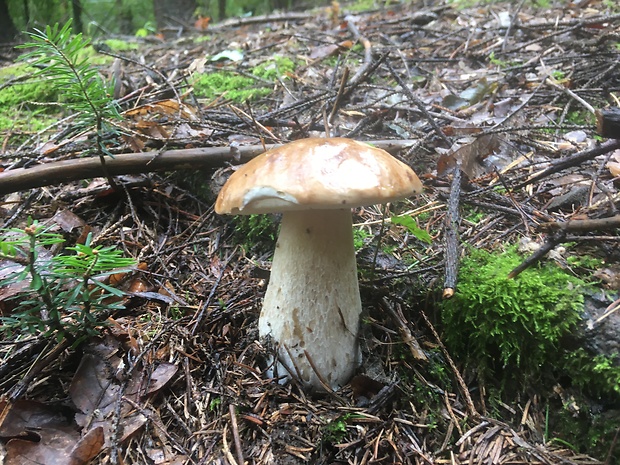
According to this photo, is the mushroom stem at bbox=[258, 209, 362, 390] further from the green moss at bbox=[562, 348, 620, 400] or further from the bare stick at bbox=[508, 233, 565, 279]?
the green moss at bbox=[562, 348, 620, 400]

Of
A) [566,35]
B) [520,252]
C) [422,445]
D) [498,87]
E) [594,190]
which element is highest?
[566,35]

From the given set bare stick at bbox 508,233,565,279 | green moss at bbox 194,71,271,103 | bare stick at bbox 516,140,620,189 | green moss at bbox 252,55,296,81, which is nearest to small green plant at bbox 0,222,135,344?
bare stick at bbox 508,233,565,279

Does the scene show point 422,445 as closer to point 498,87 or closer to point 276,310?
point 276,310

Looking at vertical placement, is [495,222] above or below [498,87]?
below

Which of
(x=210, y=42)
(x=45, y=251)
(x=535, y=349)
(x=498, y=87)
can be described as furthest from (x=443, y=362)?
(x=210, y=42)

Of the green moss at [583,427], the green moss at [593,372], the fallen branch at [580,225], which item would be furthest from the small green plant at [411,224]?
the green moss at [583,427]

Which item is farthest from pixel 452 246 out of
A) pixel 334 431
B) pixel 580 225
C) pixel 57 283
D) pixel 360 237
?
pixel 57 283
